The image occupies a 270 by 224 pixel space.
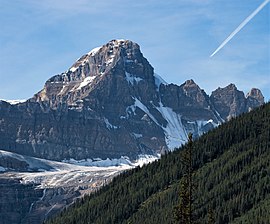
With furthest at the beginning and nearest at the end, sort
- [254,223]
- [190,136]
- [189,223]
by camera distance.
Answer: [254,223], [190,136], [189,223]

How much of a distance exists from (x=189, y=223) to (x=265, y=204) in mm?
171415

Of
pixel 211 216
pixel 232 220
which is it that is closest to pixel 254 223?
pixel 232 220

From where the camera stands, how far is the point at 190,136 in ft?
117

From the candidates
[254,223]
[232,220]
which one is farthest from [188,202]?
[232,220]

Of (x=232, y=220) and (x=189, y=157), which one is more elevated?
(x=232, y=220)

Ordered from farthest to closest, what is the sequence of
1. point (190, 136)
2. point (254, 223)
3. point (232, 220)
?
point (232, 220), point (254, 223), point (190, 136)

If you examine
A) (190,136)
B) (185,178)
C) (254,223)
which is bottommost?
(185,178)

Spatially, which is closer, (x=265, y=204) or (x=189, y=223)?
(x=189, y=223)

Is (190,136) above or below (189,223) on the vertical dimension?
above

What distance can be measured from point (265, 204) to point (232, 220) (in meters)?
10.5

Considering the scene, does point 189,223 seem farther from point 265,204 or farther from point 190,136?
point 265,204

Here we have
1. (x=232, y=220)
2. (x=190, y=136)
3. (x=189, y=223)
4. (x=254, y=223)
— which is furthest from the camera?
(x=232, y=220)

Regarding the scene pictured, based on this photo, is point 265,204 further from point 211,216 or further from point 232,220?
point 211,216

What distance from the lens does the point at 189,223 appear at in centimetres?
3238
